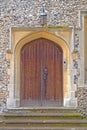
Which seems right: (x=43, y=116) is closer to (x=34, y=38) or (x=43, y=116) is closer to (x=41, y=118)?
(x=41, y=118)

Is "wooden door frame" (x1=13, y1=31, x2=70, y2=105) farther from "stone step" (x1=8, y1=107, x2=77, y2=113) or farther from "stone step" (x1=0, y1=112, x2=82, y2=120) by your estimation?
"stone step" (x1=0, y1=112, x2=82, y2=120)

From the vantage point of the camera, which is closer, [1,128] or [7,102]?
[1,128]

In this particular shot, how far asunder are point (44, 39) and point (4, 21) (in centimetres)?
109

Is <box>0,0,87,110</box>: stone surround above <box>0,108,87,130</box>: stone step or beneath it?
above

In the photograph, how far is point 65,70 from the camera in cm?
735

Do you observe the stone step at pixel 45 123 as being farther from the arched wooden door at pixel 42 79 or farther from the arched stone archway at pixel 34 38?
the arched wooden door at pixel 42 79

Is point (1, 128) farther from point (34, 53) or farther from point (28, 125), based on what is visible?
point (34, 53)

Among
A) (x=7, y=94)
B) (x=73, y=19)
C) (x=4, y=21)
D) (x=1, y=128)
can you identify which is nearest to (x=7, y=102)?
(x=7, y=94)

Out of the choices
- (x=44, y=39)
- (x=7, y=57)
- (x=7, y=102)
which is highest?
(x=44, y=39)

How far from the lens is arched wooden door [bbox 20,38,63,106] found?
7.45 metres

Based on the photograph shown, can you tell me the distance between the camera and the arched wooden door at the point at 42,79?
24.5 ft

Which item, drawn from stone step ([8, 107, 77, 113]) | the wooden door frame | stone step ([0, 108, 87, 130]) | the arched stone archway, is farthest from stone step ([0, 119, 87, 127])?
the wooden door frame

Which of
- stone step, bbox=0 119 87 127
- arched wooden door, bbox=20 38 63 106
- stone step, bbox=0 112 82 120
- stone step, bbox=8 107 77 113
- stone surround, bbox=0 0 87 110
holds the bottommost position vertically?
stone step, bbox=0 119 87 127

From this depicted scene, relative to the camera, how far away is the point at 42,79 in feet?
24.5
